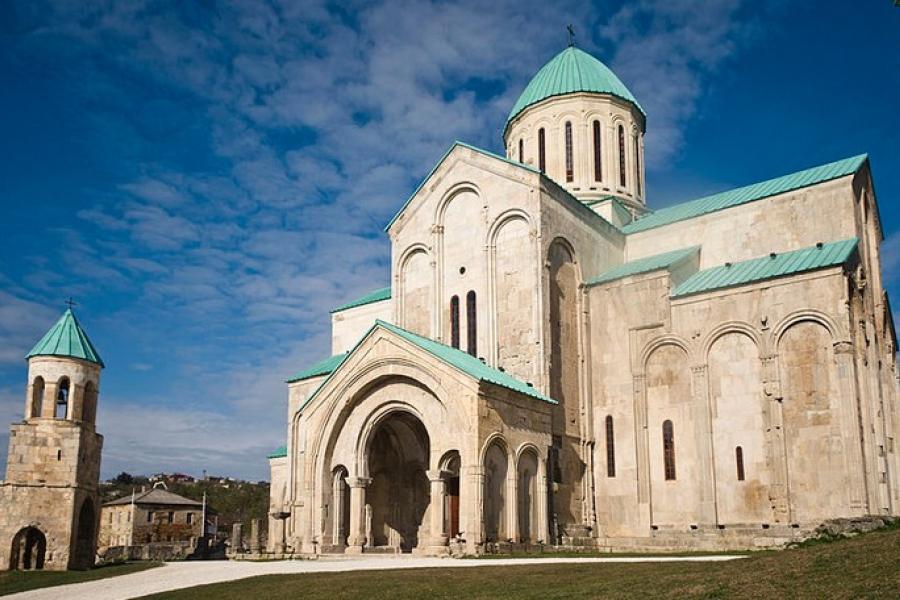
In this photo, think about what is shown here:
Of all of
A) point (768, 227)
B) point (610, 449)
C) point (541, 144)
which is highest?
point (541, 144)

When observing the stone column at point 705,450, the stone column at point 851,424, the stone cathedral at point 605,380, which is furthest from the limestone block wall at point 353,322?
the stone column at point 851,424

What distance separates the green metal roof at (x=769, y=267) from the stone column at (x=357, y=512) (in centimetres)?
1257

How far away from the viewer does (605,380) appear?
3045cm

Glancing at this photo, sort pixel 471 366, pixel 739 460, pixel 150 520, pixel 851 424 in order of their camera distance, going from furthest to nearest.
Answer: pixel 150 520, pixel 739 460, pixel 471 366, pixel 851 424

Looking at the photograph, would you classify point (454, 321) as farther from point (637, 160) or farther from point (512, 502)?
point (637, 160)

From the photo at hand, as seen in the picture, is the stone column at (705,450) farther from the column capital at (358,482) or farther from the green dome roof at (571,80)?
the green dome roof at (571,80)

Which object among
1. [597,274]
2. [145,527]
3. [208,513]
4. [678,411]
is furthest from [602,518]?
[208,513]

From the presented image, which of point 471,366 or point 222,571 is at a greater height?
point 471,366

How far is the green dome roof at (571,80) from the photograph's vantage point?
3756 cm

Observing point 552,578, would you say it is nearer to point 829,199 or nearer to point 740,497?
point 740,497

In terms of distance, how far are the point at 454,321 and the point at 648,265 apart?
24.7 feet

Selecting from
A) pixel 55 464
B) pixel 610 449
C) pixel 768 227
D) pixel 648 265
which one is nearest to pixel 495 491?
pixel 610 449

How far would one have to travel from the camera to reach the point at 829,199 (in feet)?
94.1

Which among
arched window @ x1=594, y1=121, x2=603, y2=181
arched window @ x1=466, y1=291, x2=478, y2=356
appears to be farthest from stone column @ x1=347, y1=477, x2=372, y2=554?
arched window @ x1=594, y1=121, x2=603, y2=181
